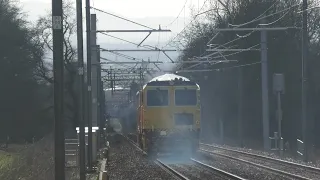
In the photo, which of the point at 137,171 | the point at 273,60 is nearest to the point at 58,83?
the point at 137,171

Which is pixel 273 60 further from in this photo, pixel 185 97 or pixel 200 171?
pixel 200 171

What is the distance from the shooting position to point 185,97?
29.0 meters

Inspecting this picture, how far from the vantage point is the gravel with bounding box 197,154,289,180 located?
19.5 m

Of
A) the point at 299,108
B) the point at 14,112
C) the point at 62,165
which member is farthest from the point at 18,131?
the point at 62,165

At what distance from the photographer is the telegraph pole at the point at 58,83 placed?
10367 millimetres

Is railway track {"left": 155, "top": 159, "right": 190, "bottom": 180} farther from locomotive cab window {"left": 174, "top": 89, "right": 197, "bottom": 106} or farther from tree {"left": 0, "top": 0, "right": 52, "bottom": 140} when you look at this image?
tree {"left": 0, "top": 0, "right": 52, "bottom": 140}

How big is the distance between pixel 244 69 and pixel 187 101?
25832mm

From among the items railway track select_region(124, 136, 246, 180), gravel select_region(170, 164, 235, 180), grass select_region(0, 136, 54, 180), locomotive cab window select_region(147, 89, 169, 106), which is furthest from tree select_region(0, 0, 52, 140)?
grass select_region(0, 136, 54, 180)

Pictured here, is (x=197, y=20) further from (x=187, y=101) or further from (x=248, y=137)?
(x=187, y=101)

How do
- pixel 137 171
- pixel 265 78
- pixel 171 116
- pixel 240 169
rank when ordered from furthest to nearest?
pixel 265 78
pixel 171 116
pixel 137 171
pixel 240 169

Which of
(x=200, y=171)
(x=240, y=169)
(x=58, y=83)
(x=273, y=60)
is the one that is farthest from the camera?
(x=273, y=60)

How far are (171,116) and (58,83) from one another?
60.5ft

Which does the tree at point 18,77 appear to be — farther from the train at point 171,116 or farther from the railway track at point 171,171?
the railway track at point 171,171

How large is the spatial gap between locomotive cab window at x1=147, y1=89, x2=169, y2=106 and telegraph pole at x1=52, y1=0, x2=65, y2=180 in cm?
1849
